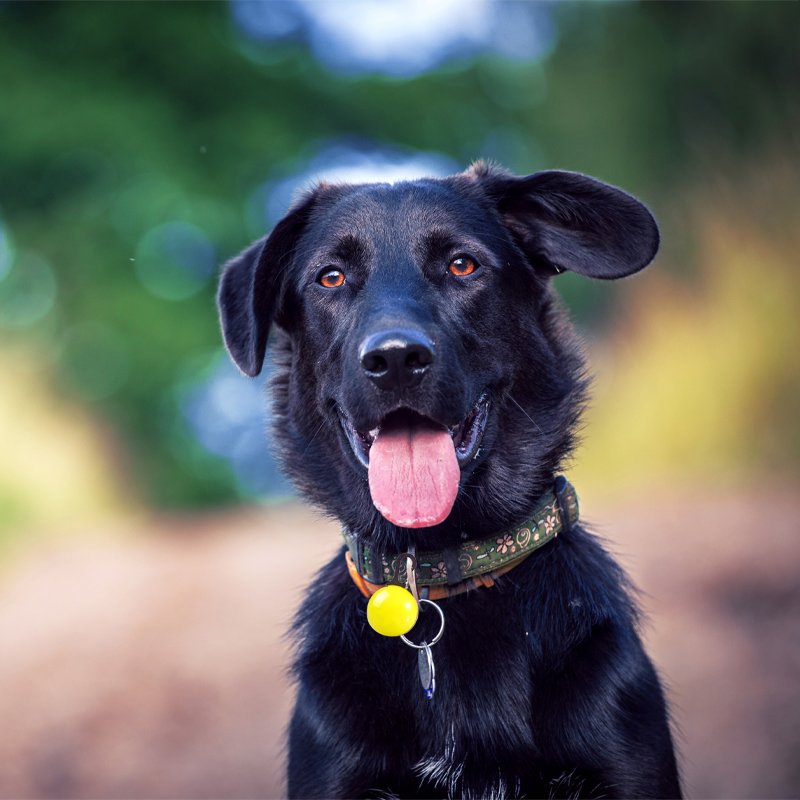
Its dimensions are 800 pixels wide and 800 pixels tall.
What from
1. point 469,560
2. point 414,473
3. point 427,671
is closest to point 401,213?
point 414,473

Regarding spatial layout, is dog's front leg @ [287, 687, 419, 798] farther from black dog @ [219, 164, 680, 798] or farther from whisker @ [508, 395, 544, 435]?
whisker @ [508, 395, 544, 435]

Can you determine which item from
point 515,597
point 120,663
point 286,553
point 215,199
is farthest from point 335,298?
point 215,199

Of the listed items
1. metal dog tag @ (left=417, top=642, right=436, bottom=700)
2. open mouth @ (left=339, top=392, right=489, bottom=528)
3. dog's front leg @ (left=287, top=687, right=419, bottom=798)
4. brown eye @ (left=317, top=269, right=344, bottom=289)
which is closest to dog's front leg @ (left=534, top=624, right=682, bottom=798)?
metal dog tag @ (left=417, top=642, right=436, bottom=700)

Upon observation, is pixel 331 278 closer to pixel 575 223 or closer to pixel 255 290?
pixel 255 290

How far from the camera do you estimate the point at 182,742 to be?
6.36m

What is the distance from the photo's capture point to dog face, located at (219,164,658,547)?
103 inches

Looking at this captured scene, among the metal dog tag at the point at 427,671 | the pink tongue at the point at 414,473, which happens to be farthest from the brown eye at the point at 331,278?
the metal dog tag at the point at 427,671

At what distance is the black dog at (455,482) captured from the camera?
2.56 metres

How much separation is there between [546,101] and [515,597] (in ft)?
34.5

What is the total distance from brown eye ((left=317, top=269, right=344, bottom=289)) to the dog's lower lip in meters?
0.47

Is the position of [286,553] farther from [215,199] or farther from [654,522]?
[215,199]

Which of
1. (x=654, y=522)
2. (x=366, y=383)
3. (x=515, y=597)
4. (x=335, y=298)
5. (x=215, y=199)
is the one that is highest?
(x=215, y=199)

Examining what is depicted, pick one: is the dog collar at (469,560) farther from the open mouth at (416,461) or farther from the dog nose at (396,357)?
the dog nose at (396,357)

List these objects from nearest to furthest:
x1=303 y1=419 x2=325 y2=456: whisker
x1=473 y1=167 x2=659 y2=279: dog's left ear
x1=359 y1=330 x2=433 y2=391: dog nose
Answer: x1=359 y1=330 x2=433 y2=391: dog nose → x1=473 y1=167 x2=659 y2=279: dog's left ear → x1=303 y1=419 x2=325 y2=456: whisker
